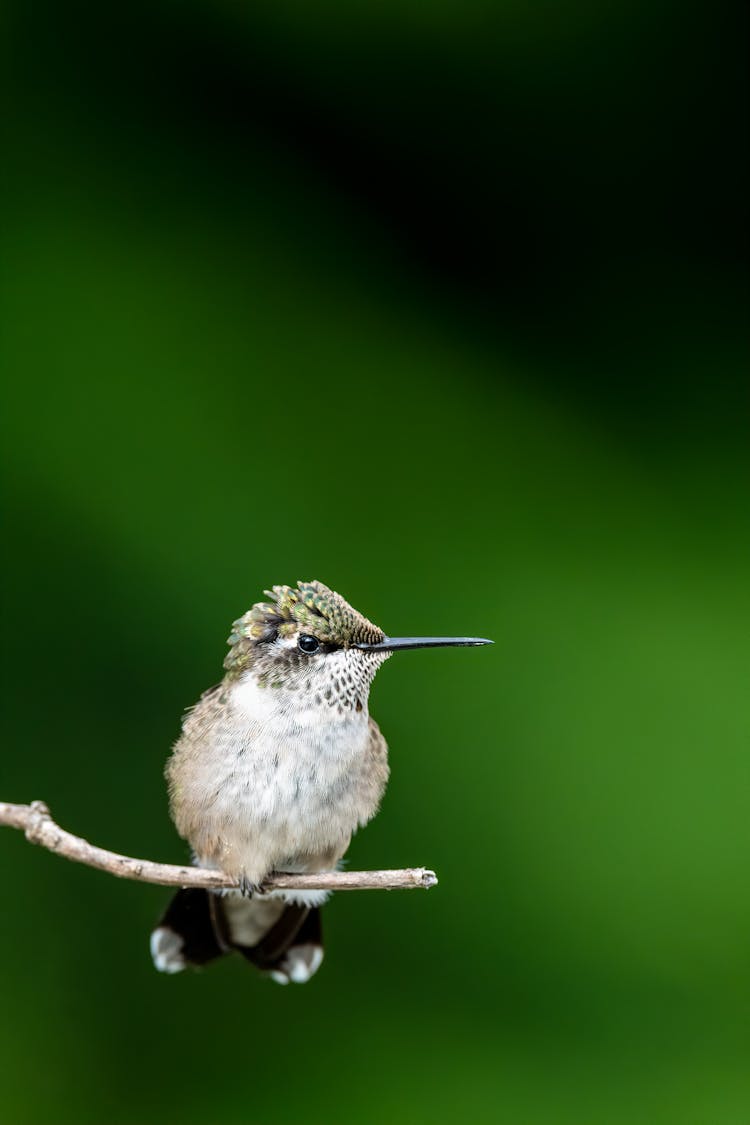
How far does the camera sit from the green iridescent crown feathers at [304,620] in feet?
4.10

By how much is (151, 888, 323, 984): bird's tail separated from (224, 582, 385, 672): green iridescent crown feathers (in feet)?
2.29

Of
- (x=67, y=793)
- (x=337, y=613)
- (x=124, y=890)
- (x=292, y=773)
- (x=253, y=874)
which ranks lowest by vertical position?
(x=124, y=890)

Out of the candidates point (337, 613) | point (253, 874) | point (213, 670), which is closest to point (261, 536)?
point (213, 670)

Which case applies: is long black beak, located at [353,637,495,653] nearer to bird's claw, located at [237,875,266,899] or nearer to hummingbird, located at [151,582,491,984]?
hummingbird, located at [151,582,491,984]

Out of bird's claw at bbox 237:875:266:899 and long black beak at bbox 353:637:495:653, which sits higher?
long black beak at bbox 353:637:495:653

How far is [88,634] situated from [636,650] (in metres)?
1.24

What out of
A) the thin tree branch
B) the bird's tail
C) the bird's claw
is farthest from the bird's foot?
the bird's tail

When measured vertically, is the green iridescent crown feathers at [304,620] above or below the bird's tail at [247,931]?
above

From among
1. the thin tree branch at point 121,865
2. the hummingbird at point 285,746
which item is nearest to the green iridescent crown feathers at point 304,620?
the hummingbird at point 285,746

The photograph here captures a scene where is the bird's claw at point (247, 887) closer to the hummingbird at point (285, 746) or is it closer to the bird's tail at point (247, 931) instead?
the hummingbird at point (285, 746)

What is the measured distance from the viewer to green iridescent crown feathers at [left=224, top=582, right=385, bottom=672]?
125 centimetres

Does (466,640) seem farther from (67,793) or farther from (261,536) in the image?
(67,793)

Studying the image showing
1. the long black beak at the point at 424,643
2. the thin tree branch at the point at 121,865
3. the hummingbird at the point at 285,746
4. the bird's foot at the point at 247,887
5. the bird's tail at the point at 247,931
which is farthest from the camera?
the bird's tail at the point at 247,931

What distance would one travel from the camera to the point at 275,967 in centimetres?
203
